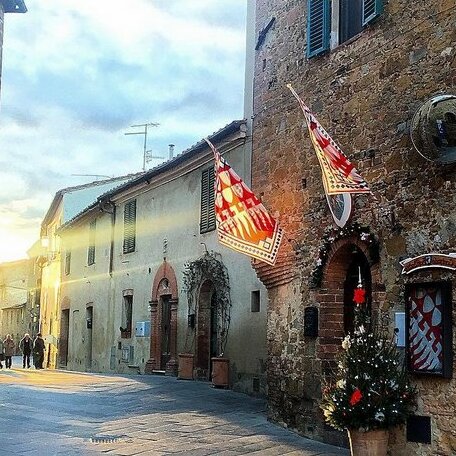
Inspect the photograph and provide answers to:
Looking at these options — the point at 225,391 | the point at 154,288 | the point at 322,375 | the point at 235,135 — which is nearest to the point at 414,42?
the point at 322,375

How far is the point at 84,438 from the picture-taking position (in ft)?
33.6

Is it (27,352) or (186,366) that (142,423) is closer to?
(186,366)

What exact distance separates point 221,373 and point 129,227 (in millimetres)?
8592

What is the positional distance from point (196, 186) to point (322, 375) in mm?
9776

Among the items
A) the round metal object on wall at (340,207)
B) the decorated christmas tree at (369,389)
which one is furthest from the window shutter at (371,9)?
the decorated christmas tree at (369,389)

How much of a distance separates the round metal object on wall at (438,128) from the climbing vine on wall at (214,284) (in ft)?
30.7

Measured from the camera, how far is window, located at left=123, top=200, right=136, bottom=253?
23.4m

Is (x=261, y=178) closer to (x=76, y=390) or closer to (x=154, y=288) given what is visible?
(x=76, y=390)

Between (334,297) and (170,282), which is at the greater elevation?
(170,282)

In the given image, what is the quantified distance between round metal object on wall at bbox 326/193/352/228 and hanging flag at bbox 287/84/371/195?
26.1 inches

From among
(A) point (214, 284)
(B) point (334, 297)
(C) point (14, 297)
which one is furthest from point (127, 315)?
(C) point (14, 297)

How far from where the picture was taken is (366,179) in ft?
31.0

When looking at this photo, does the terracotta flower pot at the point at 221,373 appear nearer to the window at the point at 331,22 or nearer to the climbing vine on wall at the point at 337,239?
the climbing vine on wall at the point at 337,239

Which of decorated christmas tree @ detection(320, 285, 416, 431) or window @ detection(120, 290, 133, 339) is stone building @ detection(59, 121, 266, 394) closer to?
window @ detection(120, 290, 133, 339)
